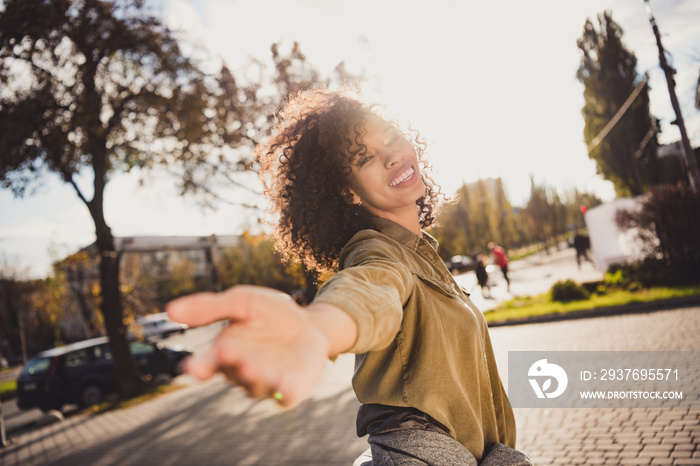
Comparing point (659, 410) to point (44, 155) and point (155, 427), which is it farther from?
point (44, 155)

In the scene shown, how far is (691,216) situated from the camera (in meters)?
12.4

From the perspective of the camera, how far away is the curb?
10.3m

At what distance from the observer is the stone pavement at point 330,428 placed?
177 inches

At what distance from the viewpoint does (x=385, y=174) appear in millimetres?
1764

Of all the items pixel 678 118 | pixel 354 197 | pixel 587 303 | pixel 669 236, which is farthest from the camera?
pixel 669 236

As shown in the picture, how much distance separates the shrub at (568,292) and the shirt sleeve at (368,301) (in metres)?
14.0

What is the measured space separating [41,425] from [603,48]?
38.8 m

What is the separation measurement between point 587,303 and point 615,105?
2694cm

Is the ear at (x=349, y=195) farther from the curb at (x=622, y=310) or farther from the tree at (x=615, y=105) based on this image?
the tree at (x=615, y=105)

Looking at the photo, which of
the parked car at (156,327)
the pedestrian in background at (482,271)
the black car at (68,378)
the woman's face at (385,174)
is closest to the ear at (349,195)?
the woman's face at (385,174)

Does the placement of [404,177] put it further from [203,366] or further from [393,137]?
[203,366]

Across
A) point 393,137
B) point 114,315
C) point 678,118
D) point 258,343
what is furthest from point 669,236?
point 114,315

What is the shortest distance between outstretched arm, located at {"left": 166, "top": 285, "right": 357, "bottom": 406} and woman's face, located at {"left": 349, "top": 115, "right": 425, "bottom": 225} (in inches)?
43.1

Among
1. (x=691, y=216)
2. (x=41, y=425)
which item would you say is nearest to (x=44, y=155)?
(x=41, y=425)
